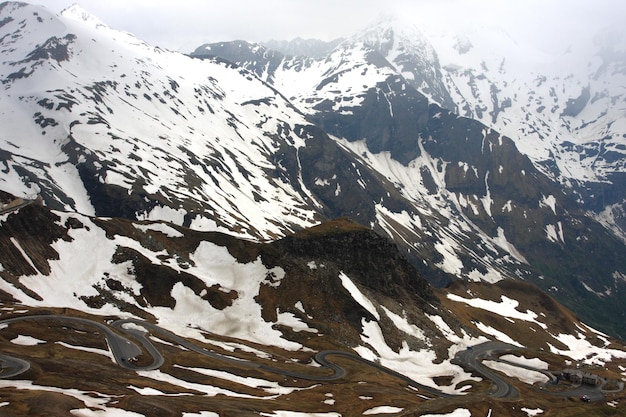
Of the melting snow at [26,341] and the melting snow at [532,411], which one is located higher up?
the melting snow at [26,341]

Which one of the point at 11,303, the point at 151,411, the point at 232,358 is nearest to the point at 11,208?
the point at 11,303

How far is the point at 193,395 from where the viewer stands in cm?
7838

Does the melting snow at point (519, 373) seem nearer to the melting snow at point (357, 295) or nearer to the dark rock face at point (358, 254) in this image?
the dark rock face at point (358, 254)

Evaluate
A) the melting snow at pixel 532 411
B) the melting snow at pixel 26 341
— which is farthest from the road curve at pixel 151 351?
the melting snow at pixel 532 411

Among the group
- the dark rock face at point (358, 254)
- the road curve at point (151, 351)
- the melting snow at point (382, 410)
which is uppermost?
the dark rock face at point (358, 254)

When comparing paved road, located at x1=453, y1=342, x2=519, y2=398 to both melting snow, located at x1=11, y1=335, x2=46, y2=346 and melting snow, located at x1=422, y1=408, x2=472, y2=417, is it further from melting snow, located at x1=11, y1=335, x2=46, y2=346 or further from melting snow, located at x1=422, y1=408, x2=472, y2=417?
melting snow, located at x1=11, y1=335, x2=46, y2=346

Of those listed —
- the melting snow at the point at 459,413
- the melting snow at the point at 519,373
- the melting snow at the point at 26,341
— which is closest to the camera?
the melting snow at the point at 459,413

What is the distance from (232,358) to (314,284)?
39.5 m

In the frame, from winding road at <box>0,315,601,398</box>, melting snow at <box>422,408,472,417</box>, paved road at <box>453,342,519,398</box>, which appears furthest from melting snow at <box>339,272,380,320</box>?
melting snow at <box>422,408,472,417</box>

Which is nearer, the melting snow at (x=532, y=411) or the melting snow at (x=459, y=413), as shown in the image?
the melting snow at (x=459, y=413)

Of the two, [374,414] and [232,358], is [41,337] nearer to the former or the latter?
[232,358]

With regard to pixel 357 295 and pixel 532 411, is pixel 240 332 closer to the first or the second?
pixel 357 295

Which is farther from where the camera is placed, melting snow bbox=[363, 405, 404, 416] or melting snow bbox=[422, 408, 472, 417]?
melting snow bbox=[363, 405, 404, 416]

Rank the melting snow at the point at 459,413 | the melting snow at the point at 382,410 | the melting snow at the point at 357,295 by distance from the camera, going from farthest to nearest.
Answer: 1. the melting snow at the point at 357,295
2. the melting snow at the point at 382,410
3. the melting snow at the point at 459,413
